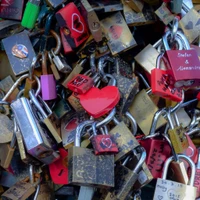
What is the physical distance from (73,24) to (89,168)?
20.8 inches

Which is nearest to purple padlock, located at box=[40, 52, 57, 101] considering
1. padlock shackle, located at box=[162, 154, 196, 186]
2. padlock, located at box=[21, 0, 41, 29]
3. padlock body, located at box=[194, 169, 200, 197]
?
padlock, located at box=[21, 0, 41, 29]

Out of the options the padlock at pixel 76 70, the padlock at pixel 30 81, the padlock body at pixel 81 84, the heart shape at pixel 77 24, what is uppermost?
the heart shape at pixel 77 24

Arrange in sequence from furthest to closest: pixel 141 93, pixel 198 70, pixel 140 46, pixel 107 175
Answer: pixel 140 46 → pixel 141 93 → pixel 198 70 → pixel 107 175

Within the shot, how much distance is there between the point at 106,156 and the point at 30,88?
15.2 inches

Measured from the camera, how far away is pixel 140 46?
151 centimetres

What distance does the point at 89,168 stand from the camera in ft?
3.48

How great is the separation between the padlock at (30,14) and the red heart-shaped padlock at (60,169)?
49cm

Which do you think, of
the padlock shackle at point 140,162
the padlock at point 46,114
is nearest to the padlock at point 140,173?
the padlock shackle at point 140,162

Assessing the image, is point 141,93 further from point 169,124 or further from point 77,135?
point 77,135

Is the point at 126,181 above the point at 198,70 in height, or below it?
below

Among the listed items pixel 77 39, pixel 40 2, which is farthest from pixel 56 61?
pixel 40 2

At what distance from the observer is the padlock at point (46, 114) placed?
1212 millimetres

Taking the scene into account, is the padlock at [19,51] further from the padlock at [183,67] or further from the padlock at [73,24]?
the padlock at [183,67]

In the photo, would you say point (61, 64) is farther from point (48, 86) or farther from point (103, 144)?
point (103, 144)
